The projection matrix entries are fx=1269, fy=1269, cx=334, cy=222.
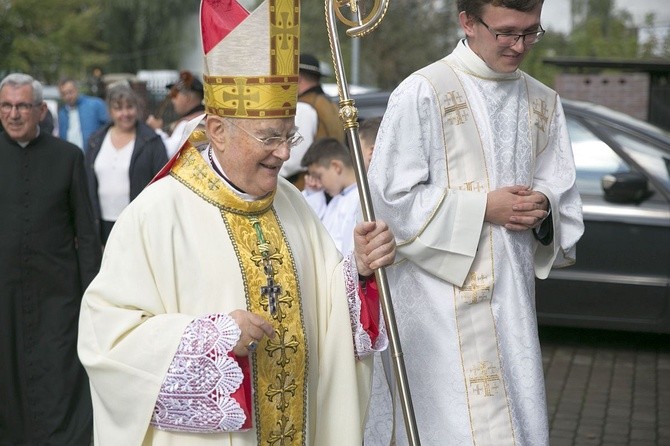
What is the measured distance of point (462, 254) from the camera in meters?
4.58

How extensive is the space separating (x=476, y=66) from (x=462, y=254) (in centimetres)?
71

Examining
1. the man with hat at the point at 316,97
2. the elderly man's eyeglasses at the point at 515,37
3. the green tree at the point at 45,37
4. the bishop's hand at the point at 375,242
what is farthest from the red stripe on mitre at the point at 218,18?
the green tree at the point at 45,37

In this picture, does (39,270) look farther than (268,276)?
Yes

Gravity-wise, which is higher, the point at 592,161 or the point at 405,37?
the point at 405,37

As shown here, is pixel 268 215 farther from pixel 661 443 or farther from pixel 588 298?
pixel 588 298

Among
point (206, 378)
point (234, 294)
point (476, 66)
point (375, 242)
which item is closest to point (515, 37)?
point (476, 66)

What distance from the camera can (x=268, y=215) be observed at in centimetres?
385

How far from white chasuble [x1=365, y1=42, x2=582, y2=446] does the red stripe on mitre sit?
3.60ft

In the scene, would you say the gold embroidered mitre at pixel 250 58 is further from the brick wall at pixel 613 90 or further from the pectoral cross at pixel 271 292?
the brick wall at pixel 613 90

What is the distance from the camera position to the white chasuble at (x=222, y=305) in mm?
3492

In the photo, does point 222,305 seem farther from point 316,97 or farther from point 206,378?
point 316,97

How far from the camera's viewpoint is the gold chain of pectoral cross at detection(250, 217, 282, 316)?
3.71 m

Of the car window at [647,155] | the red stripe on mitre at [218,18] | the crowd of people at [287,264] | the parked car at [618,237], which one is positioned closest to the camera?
the crowd of people at [287,264]

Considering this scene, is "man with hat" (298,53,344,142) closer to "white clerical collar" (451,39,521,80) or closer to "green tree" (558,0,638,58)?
"white clerical collar" (451,39,521,80)
